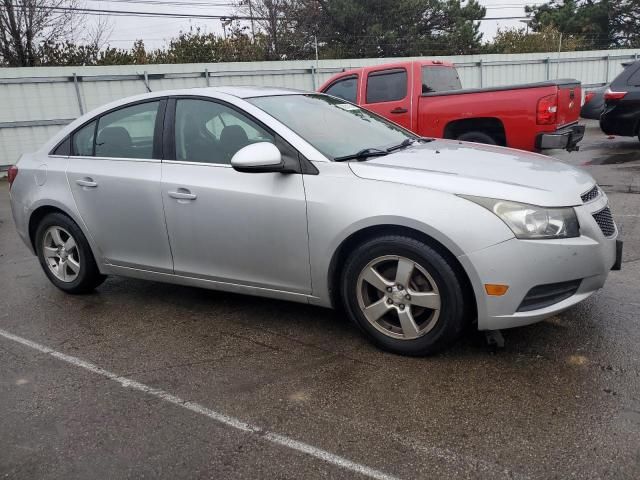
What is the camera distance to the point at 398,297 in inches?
132

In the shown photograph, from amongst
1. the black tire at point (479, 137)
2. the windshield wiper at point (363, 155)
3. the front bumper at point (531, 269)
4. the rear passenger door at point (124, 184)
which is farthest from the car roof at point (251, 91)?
the black tire at point (479, 137)

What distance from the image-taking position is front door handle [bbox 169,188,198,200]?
3.91 metres

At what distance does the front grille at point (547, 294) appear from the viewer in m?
3.11

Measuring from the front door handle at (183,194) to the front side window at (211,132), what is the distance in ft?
0.77

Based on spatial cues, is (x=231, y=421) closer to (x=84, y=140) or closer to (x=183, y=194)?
(x=183, y=194)

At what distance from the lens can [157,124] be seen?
4.24m

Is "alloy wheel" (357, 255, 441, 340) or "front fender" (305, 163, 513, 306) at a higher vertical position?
"front fender" (305, 163, 513, 306)

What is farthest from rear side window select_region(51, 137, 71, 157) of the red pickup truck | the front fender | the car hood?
the red pickup truck

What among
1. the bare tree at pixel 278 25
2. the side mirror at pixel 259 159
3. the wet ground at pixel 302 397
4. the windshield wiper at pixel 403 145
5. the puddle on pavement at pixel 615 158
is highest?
the bare tree at pixel 278 25

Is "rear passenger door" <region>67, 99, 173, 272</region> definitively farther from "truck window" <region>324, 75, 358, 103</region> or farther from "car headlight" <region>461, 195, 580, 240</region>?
"truck window" <region>324, 75, 358, 103</region>

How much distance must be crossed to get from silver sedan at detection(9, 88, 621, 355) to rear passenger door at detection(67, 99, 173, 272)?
12 mm

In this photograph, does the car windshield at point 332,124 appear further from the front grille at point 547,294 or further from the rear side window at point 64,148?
the rear side window at point 64,148

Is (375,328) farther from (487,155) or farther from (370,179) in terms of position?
(487,155)

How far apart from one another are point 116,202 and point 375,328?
217cm
